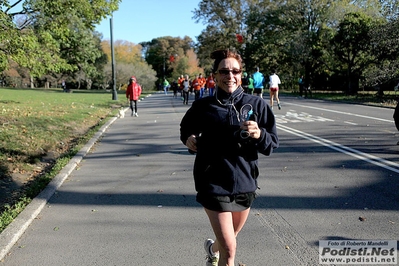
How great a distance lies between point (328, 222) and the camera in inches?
185

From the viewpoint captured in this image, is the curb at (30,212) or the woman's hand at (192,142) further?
the curb at (30,212)

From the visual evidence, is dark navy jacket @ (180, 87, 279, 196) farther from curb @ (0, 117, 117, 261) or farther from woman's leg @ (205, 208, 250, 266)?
curb @ (0, 117, 117, 261)

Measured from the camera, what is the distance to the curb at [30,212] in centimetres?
427

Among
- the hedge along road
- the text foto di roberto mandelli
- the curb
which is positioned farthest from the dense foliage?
the text foto di roberto mandelli

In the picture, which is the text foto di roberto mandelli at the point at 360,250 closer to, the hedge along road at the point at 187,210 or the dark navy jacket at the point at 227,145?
the hedge along road at the point at 187,210

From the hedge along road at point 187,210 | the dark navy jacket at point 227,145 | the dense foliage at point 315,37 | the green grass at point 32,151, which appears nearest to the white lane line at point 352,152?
the hedge along road at point 187,210

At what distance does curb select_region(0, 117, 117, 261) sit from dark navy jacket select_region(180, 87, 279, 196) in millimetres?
2499

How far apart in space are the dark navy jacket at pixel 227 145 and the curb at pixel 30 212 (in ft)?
8.20

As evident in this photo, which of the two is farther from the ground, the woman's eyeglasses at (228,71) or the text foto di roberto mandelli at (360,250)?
the woman's eyeglasses at (228,71)

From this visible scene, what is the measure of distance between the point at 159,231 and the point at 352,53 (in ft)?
100.0

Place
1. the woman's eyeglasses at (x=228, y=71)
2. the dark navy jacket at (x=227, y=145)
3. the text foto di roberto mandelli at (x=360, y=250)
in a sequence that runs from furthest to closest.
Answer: the text foto di roberto mandelli at (x=360, y=250) → the woman's eyeglasses at (x=228, y=71) → the dark navy jacket at (x=227, y=145)

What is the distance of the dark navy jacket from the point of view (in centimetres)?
283

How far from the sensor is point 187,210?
526 centimetres

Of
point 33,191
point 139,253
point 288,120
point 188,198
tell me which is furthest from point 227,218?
point 288,120
